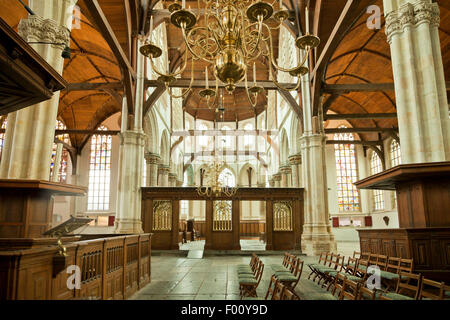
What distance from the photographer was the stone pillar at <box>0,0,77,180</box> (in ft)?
19.2

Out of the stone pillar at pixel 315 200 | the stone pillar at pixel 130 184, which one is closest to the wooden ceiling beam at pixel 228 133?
the stone pillar at pixel 315 200

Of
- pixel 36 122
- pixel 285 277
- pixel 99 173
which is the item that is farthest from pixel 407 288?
pixel 99 173

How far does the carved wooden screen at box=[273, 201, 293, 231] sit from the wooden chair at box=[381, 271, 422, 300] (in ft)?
30.1

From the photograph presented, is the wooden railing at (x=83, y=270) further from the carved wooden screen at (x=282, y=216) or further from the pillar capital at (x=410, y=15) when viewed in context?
the carved wooden screen at (x=282, y=216)

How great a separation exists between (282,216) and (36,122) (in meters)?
11.1

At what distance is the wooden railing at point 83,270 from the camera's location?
305 cm

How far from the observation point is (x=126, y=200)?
13016 mm

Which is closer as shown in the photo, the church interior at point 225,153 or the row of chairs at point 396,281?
the row of chairs at point 396,281

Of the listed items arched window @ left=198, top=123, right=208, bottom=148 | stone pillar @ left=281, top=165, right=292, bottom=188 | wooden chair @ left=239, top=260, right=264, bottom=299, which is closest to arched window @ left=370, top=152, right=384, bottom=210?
stone pillar @ left=281, top=165, right=292, bottom=188

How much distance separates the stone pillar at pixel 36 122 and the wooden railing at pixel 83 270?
2024 millimetres

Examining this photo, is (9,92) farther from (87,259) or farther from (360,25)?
(360,25)

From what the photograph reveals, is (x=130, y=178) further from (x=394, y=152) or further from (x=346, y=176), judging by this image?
(x=394, y=152)

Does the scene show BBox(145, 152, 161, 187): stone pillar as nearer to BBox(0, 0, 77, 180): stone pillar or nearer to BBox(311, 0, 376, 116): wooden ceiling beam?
BBox(311, 0, 376, 116): wooden ceiling beam
